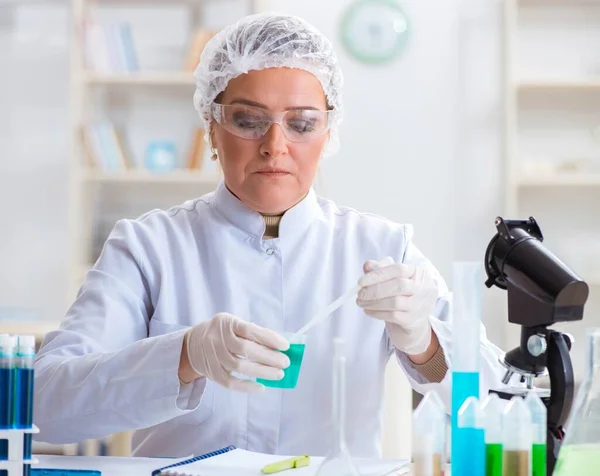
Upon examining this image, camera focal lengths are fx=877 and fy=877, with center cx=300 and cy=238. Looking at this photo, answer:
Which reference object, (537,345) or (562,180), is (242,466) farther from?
(562,180)

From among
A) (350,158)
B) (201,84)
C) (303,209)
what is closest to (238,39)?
(201,84)

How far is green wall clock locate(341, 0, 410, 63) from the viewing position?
410cm

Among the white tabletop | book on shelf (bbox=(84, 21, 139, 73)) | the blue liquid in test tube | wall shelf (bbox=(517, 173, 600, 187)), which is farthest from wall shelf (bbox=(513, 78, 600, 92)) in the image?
the blue liquid in test tube

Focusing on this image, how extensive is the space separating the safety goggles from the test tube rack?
823 mm

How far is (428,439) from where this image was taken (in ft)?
2.91

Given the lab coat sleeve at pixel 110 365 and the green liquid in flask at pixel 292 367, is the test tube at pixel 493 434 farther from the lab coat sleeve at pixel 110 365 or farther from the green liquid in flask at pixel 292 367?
the lab coat sleeve at pixel 110 365

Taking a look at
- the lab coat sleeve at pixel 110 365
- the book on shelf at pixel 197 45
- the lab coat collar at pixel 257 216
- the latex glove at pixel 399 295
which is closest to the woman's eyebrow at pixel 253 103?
the lab coat collar at pixel 257 216

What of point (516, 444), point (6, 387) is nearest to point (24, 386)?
point (6, 387)

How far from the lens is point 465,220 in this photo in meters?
4.07

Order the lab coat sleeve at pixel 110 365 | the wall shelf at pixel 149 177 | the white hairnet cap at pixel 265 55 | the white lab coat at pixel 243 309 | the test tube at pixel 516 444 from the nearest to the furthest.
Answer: the test tube at pixel 516 444
the lab coat sleeve at pixel 110 365
the white lab coat at pixel 243 309
the white hairnet cap at pixel 265 55
the wall shelf at pixel 149 177

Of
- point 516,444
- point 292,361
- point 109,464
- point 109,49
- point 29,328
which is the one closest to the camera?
point 516,444

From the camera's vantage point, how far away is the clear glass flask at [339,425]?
913 mm

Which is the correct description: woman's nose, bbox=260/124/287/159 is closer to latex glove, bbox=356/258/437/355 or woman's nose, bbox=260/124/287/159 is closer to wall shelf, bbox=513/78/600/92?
latex glove, bbox=356/258/437/355

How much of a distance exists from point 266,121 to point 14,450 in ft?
2.79
